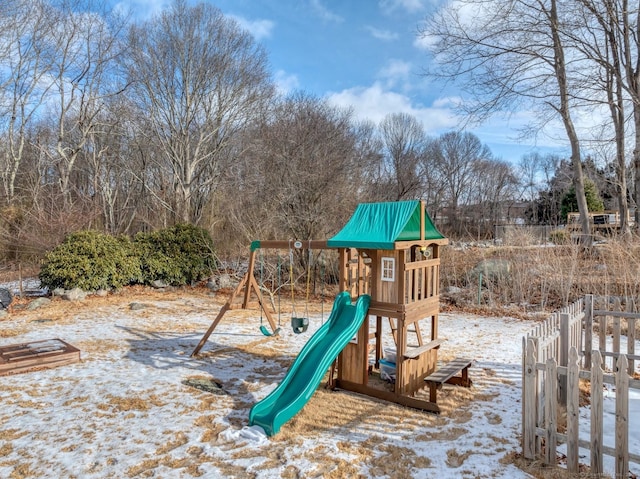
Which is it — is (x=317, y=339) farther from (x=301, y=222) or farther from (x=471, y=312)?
(x=301, y=222)

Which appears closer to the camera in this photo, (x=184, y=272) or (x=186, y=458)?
(x=186, y=458)

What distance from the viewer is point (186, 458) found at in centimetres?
312

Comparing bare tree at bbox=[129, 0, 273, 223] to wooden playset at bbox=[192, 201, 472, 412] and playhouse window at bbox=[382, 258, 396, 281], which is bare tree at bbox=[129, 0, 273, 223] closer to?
wooden playset at bbox=[192, 201, 472, 412]

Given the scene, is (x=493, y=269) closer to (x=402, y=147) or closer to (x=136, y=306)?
(x=136, y=306)

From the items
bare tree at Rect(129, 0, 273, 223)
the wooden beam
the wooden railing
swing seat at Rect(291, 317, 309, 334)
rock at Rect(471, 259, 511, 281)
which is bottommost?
swing seat at Rect(291, 317, 309, 334)

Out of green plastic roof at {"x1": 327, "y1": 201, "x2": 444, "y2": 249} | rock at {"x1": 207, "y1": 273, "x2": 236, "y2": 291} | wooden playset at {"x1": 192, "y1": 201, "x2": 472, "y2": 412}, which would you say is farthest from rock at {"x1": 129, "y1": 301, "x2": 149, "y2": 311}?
green plastic roof at {"x1": 327, "y1": 201, "x2": 444, "y2": 249}

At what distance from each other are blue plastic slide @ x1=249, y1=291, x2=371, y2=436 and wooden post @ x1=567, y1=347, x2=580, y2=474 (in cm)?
198

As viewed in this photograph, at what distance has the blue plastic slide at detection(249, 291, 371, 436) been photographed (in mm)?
3611

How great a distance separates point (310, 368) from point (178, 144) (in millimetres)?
15200

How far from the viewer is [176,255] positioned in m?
12.0

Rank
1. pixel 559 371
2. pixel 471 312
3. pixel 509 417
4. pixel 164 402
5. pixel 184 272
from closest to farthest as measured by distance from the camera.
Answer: pixel 559 371
pixel 509 417
pixel 164 402
pixel 471 312
pixel 184 272

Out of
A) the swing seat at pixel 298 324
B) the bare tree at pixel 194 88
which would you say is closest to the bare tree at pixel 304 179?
the bare tree at pixel 194 88

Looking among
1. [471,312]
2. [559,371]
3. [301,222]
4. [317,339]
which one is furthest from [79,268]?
[559,371]

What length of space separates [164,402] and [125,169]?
59.8ft
